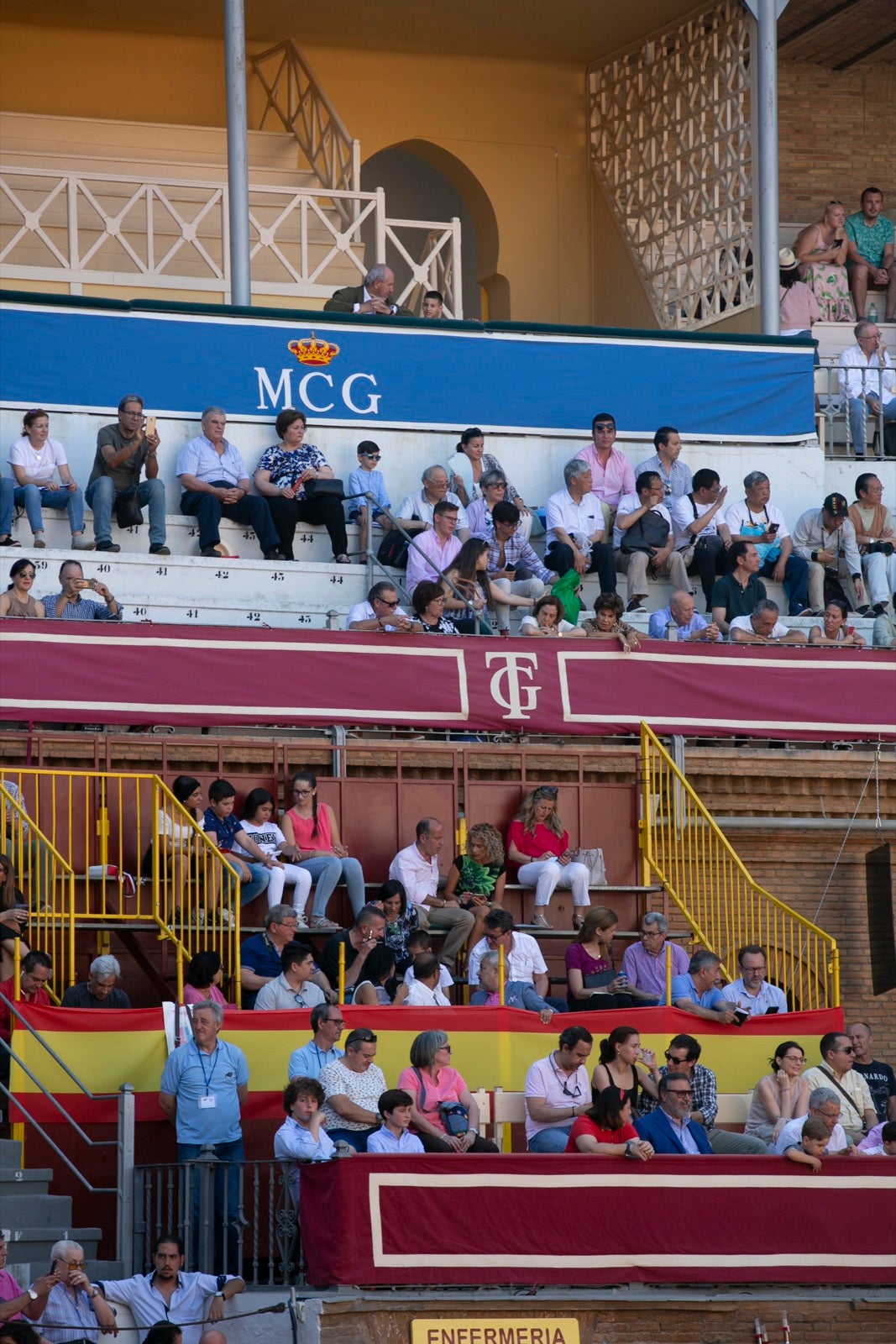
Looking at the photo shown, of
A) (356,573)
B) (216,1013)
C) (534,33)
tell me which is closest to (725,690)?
(356,573)

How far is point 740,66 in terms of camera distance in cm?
2605

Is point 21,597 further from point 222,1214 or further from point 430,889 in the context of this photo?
point 222,1214

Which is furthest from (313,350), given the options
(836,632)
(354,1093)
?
(354,1093)

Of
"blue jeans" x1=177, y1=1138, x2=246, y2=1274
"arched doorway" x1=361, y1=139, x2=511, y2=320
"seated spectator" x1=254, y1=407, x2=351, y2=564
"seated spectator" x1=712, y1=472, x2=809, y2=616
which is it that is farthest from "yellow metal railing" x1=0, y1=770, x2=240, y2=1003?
"arched doorway" x1=361, y1=139, x2=511, y2=320

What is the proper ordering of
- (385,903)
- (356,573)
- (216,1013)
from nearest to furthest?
(216,1013) < (385,903) < (356,573)

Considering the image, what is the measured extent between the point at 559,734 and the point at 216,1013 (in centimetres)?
531

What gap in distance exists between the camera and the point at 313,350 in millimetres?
23156

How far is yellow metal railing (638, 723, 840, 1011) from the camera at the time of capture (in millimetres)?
18828

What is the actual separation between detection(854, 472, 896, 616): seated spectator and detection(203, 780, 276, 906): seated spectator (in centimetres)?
731

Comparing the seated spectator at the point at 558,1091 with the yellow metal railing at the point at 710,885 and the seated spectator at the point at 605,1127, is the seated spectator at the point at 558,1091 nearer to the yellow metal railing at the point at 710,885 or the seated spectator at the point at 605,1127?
the seated spectator at the point at 605,1127

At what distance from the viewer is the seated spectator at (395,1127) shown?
13.7 meters

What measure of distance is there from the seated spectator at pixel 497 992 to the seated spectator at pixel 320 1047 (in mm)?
1726

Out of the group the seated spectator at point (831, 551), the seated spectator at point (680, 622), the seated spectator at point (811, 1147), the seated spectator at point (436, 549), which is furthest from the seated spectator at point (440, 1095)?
the seated spectator at point (831, 551)

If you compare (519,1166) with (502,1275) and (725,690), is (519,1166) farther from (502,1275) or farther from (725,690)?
(725,690)
